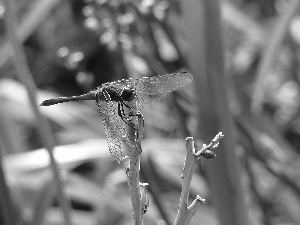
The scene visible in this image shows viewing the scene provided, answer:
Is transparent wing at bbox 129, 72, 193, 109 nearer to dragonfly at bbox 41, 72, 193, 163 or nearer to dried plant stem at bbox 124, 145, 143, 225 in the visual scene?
dragonfly at bbox 41, 72, 193, 163

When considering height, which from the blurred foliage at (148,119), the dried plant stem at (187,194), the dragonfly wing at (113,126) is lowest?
the dried plant stem at (187,194)

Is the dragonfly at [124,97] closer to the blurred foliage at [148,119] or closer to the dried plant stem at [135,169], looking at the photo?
the dried plant stem at [135,169]

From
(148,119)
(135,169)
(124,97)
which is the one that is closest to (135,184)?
(135,169)

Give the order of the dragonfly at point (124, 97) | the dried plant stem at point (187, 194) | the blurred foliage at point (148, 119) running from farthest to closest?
1. the blurred foliage at point (148, 119)
2. the dragonfly at point (124, 97)
3. the dried plant stem at point (187, 194)

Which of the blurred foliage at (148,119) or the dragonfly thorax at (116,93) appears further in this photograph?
the blurred foliage at (148,119)

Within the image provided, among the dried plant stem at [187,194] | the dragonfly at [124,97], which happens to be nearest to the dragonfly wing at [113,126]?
the dragonfly at [124,97]

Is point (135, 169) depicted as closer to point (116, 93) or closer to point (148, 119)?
point (116, 93)

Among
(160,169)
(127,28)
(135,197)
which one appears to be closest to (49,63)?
(160,169)
